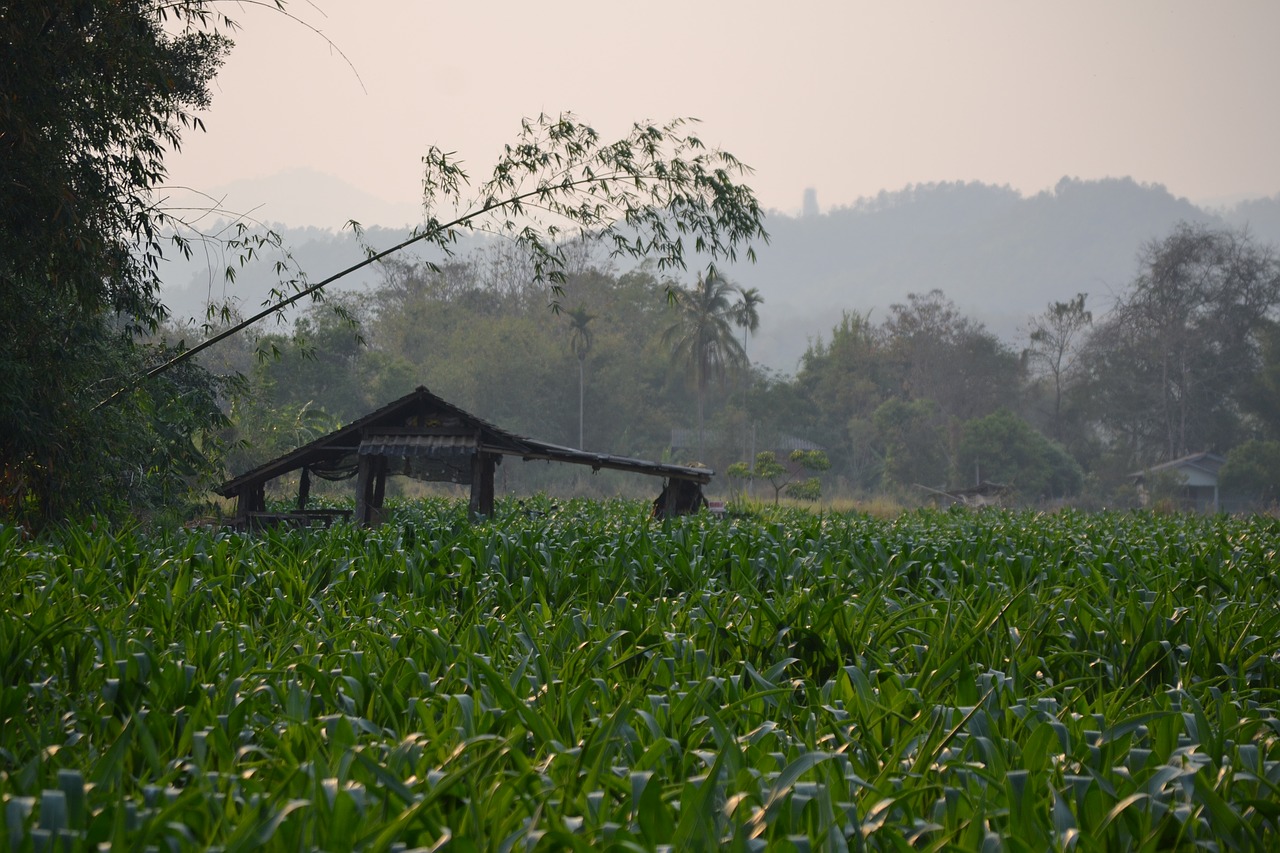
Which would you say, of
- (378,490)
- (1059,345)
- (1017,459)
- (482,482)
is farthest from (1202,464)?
(378,490)

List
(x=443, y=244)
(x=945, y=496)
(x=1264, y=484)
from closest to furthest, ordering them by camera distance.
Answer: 1. (x=443, y=244)
2. (x=1264, y=484)
3. (x=945, y=496)

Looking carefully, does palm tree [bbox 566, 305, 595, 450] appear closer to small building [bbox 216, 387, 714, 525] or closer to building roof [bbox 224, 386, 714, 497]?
small building [bbox 216, 387, 714, 525]

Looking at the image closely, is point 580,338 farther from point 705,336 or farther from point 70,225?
point 70,225

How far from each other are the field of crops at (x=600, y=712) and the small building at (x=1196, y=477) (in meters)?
46.4

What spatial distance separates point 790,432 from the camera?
203ft

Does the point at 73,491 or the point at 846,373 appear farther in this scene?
the point at 846,373

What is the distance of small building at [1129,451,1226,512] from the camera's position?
4828 cm

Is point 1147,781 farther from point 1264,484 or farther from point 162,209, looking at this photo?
point 1264,484

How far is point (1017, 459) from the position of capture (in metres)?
49.2

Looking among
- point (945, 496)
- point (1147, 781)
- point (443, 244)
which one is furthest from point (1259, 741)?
point (945, 496)

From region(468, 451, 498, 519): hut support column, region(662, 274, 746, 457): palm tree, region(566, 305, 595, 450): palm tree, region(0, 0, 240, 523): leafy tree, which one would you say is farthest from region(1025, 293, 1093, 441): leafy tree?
region(0, 0, 240, 523): leafy tree

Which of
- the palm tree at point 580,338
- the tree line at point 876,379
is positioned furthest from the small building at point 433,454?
the palm tree at point 580,338

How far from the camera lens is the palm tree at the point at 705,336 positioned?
191 feet

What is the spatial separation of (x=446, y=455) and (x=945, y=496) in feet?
119
